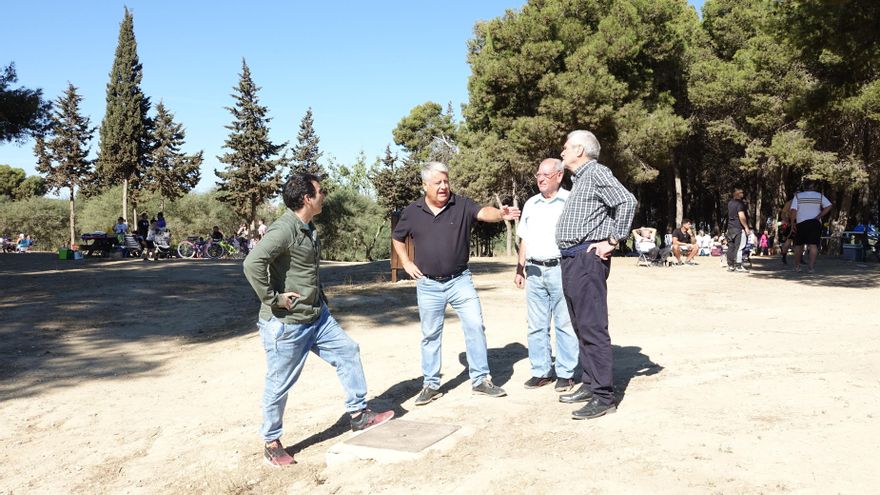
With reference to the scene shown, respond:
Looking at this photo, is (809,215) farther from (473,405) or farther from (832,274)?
(473,405)

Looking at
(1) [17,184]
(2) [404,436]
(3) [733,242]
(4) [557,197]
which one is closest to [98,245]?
(3) [733,242]

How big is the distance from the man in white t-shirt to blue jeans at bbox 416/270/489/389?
10830mm

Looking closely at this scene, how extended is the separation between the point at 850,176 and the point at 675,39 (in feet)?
31.7

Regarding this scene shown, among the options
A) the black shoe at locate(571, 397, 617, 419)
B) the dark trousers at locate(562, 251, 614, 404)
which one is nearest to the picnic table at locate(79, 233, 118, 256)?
the dark trousers at locate(562, 251, 614, 404)

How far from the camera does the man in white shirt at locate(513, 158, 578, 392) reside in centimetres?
526

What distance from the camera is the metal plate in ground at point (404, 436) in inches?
164

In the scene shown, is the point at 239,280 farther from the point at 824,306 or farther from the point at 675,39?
the point at 675,39

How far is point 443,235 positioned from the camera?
521cm

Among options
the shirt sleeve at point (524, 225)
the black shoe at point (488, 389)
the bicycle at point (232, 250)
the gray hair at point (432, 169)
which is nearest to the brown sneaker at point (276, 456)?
the black shoe at point (488, 389)

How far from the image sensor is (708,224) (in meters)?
44.3

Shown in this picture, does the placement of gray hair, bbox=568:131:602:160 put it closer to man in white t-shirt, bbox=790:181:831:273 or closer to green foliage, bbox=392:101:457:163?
man in white t-shirt, bbox=790:181:831:273

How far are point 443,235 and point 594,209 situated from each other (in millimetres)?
1199

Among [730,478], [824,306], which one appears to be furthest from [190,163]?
[730,478]

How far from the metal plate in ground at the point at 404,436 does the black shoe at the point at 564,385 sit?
1.14m
